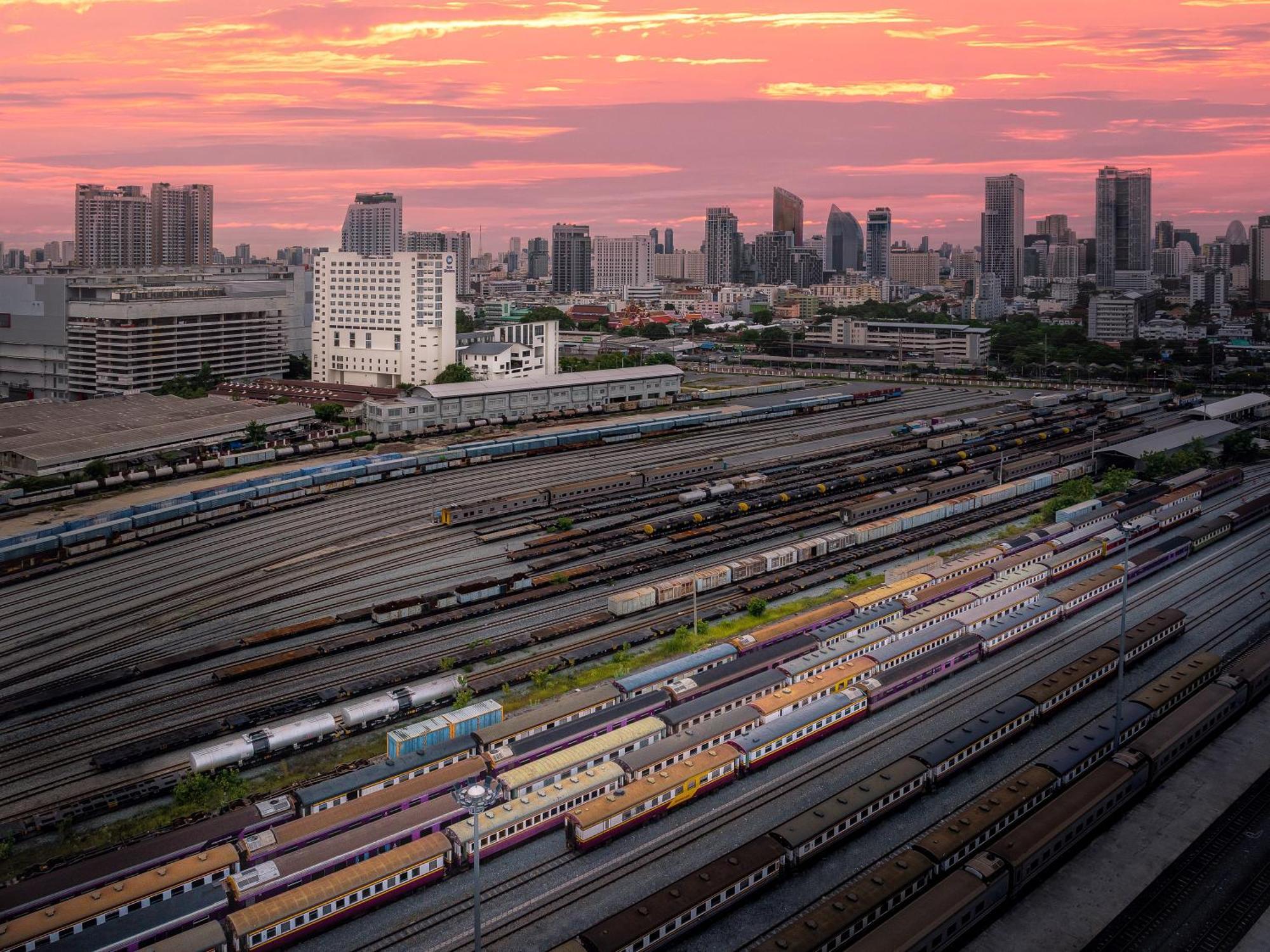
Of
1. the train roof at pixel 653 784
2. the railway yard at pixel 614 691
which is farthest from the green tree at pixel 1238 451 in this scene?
the train roof at pixel 653 784

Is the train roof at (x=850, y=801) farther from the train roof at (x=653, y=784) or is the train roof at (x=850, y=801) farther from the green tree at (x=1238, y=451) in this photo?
the green tree at (x=1238, y=451)

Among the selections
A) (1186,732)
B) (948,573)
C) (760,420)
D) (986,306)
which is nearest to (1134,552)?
(948,573)

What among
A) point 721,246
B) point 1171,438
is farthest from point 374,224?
point 1171,438

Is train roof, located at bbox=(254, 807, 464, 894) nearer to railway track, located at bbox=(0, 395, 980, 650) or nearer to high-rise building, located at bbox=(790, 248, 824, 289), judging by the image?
railway track, located at bbox=(0, 395, 980, 650)

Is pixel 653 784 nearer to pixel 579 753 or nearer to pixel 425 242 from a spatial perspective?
pixel 579 753

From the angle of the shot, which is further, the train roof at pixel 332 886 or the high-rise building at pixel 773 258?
the high-rise building at pixel 773 258
